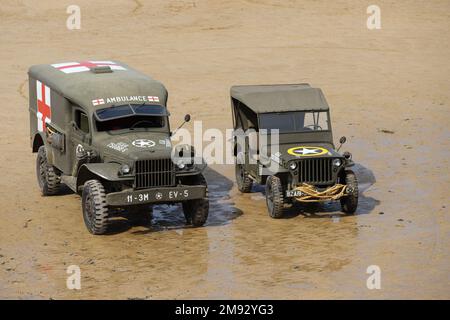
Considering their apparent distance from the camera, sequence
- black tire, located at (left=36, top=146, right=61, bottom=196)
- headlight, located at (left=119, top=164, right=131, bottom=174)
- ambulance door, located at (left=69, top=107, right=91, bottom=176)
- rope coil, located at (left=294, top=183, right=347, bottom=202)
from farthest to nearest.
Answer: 1. black tire, located at (left=36, top=146, right=61, bottom=196)
2. ambulance door, located at (left=69, top=107, right=91, bottom=176)
3. rope coil, located at (left=294, top=183, right=347, bottom=202)
4. headlight, located at (left=119, top=164, right=131, bottom=174)

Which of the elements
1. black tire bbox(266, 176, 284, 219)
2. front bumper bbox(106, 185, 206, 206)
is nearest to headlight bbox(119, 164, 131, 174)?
front bumper bbox(106, 185, 206, 206)

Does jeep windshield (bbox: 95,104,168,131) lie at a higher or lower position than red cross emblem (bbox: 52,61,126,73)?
lower

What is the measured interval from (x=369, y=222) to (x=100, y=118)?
5.28 m

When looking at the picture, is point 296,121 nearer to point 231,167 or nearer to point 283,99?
point 283,99

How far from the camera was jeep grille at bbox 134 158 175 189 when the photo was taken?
60.2 feet

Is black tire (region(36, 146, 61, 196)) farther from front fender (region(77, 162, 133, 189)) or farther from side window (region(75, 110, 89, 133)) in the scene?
front fender (region(77, 162, 133, 189))

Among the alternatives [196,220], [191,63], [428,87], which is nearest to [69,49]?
[191,63]

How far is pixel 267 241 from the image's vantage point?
18.5 meters

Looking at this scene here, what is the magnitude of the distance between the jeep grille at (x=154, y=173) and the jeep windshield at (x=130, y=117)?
140 centimetres

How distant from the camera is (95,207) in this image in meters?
18.3

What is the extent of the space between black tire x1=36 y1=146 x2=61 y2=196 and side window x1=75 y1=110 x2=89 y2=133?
5.40ft

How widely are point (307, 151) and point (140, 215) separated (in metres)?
3.40

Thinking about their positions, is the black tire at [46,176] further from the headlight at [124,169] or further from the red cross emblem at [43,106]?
the headlight at [124,169]

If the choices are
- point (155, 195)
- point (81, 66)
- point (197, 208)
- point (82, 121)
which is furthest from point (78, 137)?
point (197, 208)
